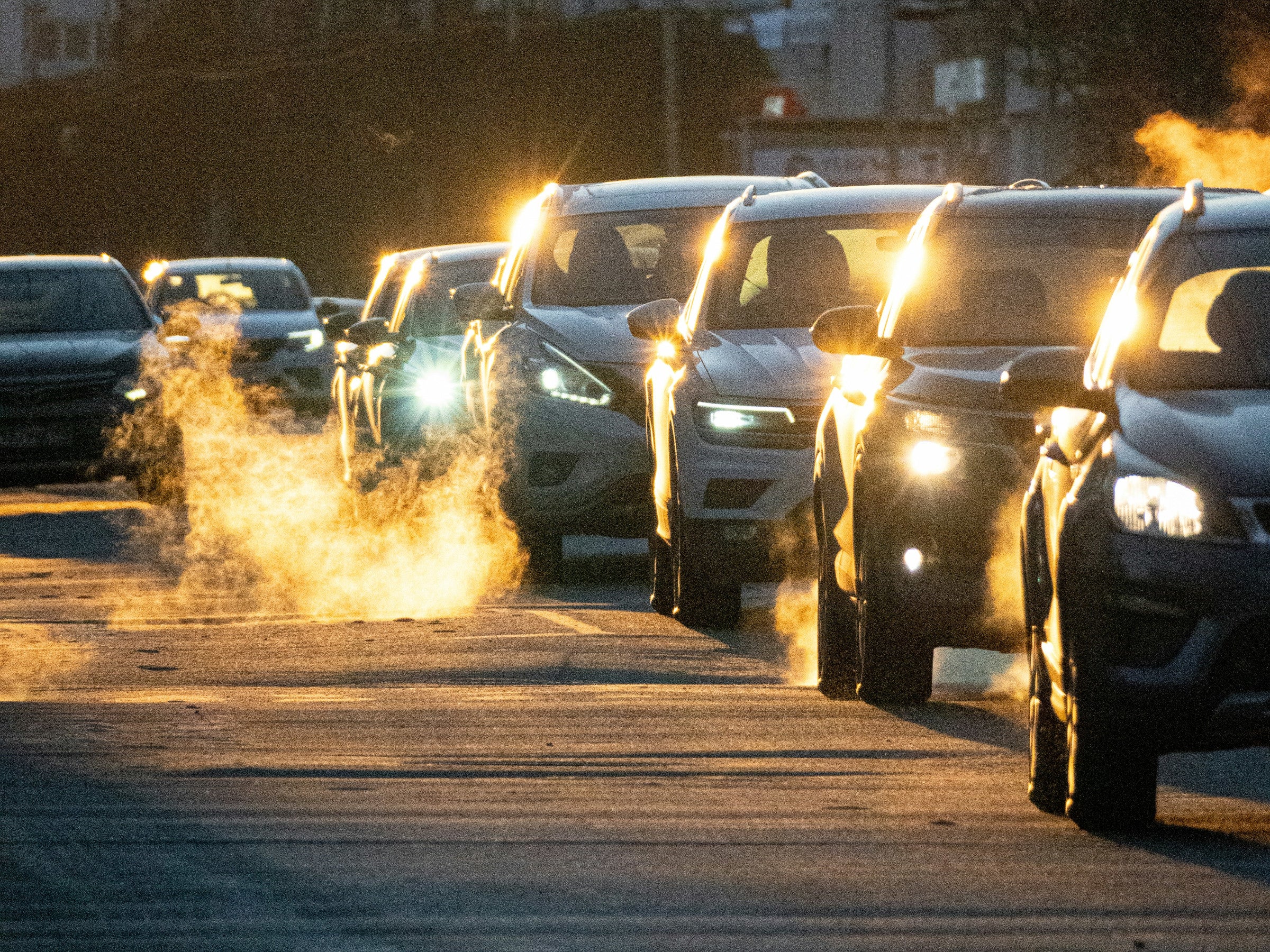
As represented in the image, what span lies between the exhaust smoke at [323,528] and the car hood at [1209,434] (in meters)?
6.36

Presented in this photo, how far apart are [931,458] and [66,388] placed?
11.8 metres

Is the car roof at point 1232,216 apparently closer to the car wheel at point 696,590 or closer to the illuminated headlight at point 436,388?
the car wheel at point 696,590

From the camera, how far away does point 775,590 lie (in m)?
13.9

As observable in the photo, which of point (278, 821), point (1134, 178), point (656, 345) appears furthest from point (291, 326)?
point (278, 821)

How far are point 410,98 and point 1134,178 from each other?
24.3m

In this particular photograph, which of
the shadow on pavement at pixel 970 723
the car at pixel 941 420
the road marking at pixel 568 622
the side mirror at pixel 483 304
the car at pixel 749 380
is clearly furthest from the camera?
the side mirror at pixel 483 304

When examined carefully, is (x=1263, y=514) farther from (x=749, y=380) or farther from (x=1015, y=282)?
(x=749, y=380)

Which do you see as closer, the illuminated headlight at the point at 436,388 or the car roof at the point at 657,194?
the car roof at the point at 657,194

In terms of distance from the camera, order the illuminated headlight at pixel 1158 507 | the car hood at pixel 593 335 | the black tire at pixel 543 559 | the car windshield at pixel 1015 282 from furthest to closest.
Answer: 1. the black tire at pixel 543 559
2. the car hood at pixel 593 335
3. the car windshield at pixel 1015 282
4. the illuminated headlight at pixel 1158 507

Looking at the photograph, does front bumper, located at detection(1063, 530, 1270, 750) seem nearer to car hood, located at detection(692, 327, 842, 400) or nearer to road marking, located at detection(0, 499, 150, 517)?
car hood, located at detection(692, 327, 842, 400)

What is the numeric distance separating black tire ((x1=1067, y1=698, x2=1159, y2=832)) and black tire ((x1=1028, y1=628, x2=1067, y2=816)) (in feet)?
0.71

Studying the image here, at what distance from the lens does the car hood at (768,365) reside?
38.1 ft

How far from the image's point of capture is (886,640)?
9.17 m

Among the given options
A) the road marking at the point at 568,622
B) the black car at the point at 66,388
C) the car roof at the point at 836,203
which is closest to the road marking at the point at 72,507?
the black car at the point at 66,388
